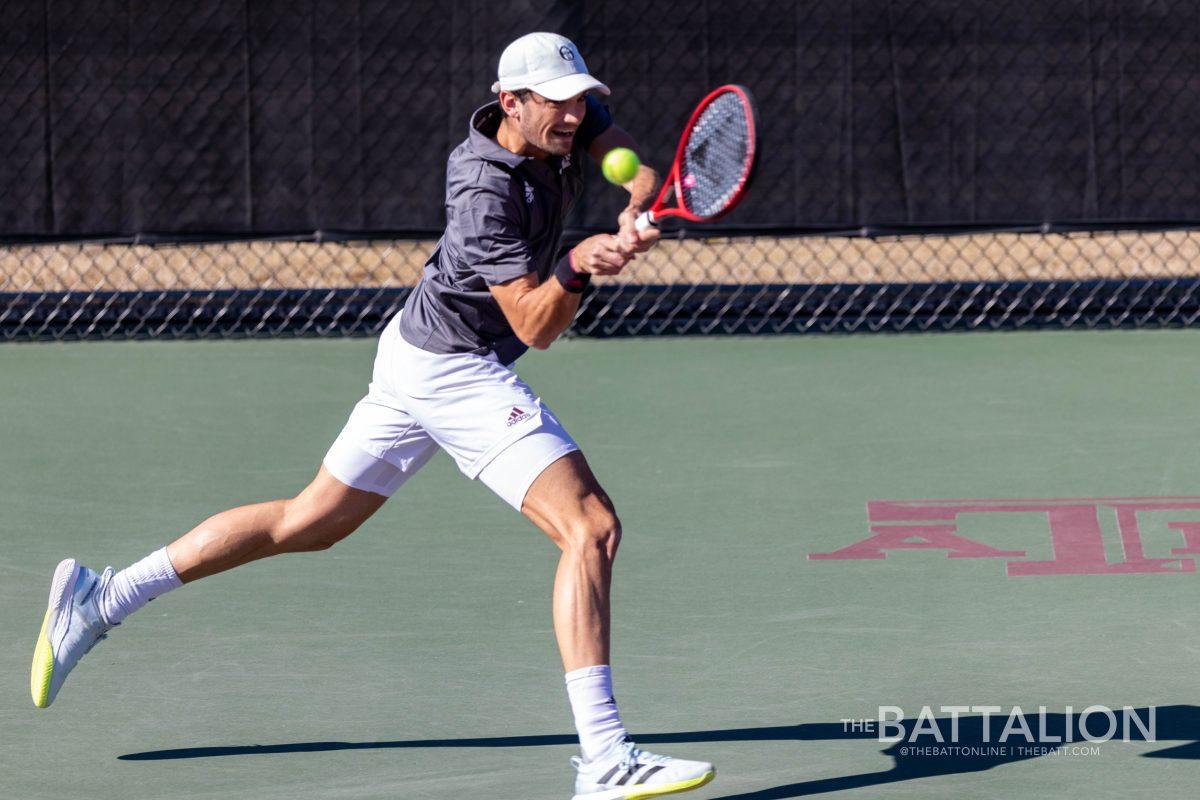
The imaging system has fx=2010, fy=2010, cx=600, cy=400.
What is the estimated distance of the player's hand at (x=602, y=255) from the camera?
388 cm

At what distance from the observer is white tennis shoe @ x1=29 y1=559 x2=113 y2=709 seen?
450 centimetres

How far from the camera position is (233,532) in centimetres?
461

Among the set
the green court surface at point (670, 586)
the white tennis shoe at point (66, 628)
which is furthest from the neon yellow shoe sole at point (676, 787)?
the white tennis shoe at point (66, 628)

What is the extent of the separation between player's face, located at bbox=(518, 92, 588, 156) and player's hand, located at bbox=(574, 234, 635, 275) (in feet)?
1.35

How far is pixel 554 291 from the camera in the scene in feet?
13.4

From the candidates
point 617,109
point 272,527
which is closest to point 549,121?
point 272,527

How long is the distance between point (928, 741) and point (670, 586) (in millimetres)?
1362

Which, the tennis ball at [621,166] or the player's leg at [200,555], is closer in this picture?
the tennis ball at [621,166]

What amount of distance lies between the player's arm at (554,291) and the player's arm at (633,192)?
3 cm

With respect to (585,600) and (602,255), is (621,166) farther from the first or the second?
(585,600)

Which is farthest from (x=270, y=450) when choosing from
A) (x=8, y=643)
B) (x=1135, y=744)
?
(x=1135, y=744)

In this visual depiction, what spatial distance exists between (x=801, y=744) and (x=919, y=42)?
535cm

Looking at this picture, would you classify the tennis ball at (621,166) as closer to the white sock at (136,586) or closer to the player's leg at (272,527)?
the player's leg at (272,527)

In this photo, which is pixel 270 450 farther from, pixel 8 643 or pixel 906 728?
pixel 906 728
